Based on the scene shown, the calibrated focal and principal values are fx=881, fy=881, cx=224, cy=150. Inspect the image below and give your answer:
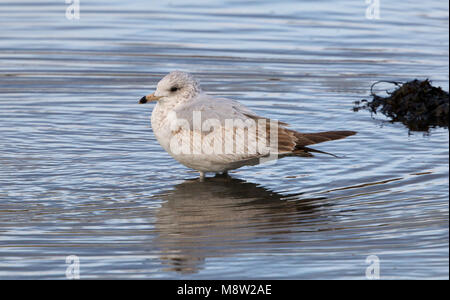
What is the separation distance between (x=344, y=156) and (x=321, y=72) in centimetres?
365

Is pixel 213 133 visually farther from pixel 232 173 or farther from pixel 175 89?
pixel 232 173

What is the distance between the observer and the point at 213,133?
7.96m

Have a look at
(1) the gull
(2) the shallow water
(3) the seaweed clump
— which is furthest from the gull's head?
(3) the seaweed clump

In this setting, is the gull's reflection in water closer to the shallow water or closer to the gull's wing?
the shallow water

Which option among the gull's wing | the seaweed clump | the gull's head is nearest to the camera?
the gull's wing

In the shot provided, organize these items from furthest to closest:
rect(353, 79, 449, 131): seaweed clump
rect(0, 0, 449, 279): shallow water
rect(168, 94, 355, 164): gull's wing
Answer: rect(353, 79, 449, 131): seaweed clump < rect(168, 94, 355, 164): gull's wing < rect(0, 0, 449, 279): shallow water

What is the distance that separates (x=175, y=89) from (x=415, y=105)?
3.95m

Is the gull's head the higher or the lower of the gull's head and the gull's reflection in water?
the higher

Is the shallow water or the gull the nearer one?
the shallow water

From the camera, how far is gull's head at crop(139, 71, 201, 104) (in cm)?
820

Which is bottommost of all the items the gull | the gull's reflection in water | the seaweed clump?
the gull's reflection in water

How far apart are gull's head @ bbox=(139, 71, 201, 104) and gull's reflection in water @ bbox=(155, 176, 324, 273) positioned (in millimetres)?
824

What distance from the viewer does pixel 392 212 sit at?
746 centimetres

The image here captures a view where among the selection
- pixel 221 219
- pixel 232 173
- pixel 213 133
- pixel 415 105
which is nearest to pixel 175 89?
pixel 213 133
